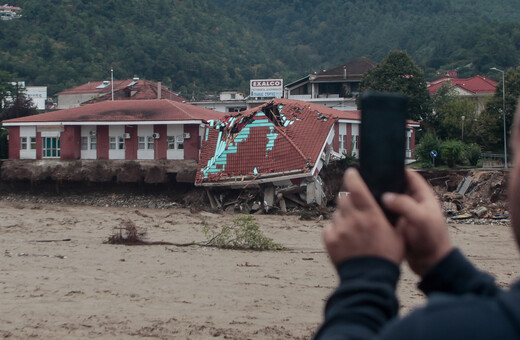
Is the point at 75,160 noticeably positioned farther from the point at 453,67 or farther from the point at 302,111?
the point at 453,67

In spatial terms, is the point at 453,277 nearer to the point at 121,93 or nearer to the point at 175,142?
the point at 175,142

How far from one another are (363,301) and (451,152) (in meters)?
36.2

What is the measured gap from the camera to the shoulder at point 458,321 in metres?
1.32

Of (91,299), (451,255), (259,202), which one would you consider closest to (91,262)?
(91,299)

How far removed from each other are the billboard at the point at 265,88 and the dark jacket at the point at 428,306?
53842 mm

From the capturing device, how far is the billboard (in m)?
A: 55.2


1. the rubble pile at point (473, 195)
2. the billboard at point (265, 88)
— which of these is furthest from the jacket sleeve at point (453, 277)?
the billboard at point (265, 88)

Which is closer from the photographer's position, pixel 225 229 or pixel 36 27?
pixel 225 229

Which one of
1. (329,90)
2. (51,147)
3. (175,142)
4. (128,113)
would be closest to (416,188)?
(175,142)

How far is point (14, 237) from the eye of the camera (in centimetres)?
1961

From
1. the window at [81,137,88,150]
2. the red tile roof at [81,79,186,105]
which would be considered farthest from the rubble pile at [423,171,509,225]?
the red tile roof at [81,79,186,105]

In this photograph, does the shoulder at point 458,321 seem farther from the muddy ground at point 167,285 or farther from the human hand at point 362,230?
the muddy ground at point 167,285

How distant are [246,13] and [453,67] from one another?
75.8m

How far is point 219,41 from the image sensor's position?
125 meters
